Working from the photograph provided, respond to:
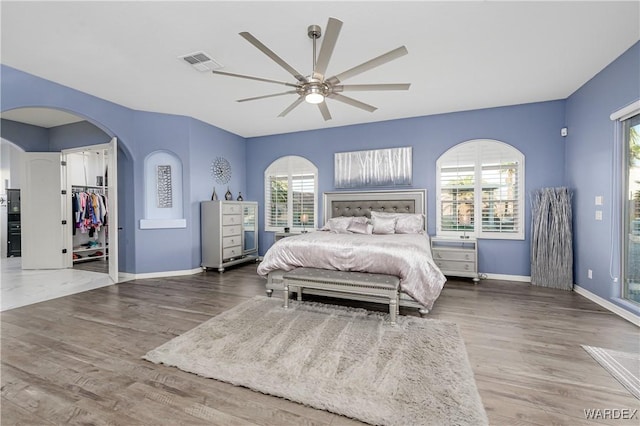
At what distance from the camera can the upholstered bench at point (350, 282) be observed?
290cm

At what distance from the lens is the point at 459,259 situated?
4.59m

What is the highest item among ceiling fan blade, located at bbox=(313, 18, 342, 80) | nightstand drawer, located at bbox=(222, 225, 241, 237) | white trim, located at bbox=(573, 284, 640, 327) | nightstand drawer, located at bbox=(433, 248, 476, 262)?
ceiling fan blade, located at bbox=(313, 18, 342, 80)

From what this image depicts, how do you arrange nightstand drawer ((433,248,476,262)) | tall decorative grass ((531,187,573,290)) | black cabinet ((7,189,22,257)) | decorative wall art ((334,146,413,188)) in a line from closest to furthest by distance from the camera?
1. tall decorative grass ((531,187,573,290))
2. nightstand drawer ((433,248,476,262))
3. decorative wall art ((334,146,413,188))
4. black cabinet ((7,189,22,257))

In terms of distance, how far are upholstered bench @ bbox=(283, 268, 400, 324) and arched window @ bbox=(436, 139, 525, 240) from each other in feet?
8.46

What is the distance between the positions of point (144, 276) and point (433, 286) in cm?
470

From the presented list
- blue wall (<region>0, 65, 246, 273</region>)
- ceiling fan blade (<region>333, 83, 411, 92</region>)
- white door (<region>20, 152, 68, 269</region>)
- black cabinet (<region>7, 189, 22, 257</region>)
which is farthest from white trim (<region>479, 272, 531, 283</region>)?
black cabinet (<region>7, 189, 22, 257</region>)

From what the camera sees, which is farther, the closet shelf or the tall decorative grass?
the closet shelf

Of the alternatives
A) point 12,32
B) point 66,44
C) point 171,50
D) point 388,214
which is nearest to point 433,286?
point 388,214

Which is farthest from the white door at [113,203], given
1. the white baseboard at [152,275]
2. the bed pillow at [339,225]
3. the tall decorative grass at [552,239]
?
the tall decorative grass at [552,239]

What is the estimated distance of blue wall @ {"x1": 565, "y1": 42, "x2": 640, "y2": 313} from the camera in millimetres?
3135

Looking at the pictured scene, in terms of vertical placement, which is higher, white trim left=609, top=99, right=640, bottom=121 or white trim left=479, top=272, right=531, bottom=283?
white trim left=609, top=99, right=640, bottom=121

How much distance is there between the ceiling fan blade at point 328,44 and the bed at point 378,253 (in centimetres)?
198

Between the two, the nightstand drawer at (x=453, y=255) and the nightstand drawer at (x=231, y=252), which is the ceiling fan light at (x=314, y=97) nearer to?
the nightstand drawer at (x=453, y=255)
